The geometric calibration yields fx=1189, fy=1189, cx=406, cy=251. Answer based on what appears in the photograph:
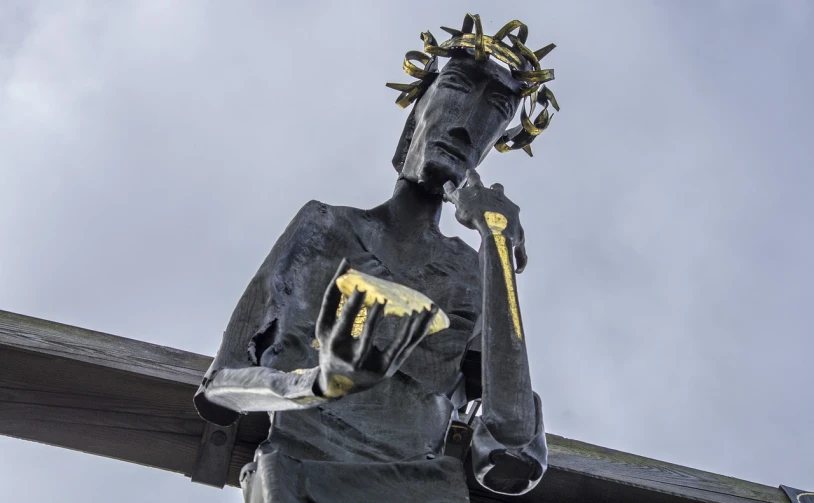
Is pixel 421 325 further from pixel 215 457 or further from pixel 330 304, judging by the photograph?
pixel 215 457

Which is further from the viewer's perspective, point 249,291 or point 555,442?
point 555,442

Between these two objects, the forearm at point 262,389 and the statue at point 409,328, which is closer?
the statue at point 409,328

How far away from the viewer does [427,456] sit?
10.3 feet

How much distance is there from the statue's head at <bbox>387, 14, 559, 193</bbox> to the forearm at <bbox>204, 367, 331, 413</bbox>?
1.14 metres

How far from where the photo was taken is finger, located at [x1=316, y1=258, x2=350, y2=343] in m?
2.44

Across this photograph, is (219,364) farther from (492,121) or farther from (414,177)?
(492,121)

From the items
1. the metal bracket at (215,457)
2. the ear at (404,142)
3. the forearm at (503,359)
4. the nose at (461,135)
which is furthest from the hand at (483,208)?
the metal bracket at (215,457)

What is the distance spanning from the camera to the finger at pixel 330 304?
244cm

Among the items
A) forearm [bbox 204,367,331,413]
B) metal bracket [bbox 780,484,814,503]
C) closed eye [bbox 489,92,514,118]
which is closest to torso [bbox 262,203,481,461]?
forearm [bbox 204,367,331,413]

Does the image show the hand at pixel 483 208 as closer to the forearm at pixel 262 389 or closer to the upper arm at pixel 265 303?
the upper arm at pixel 265 303

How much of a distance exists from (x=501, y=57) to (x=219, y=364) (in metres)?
1.58

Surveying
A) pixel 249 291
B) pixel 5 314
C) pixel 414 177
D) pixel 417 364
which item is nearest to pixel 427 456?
pixel 417 364

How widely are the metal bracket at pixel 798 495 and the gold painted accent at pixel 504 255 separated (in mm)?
1507

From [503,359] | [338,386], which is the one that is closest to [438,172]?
[503,359]
